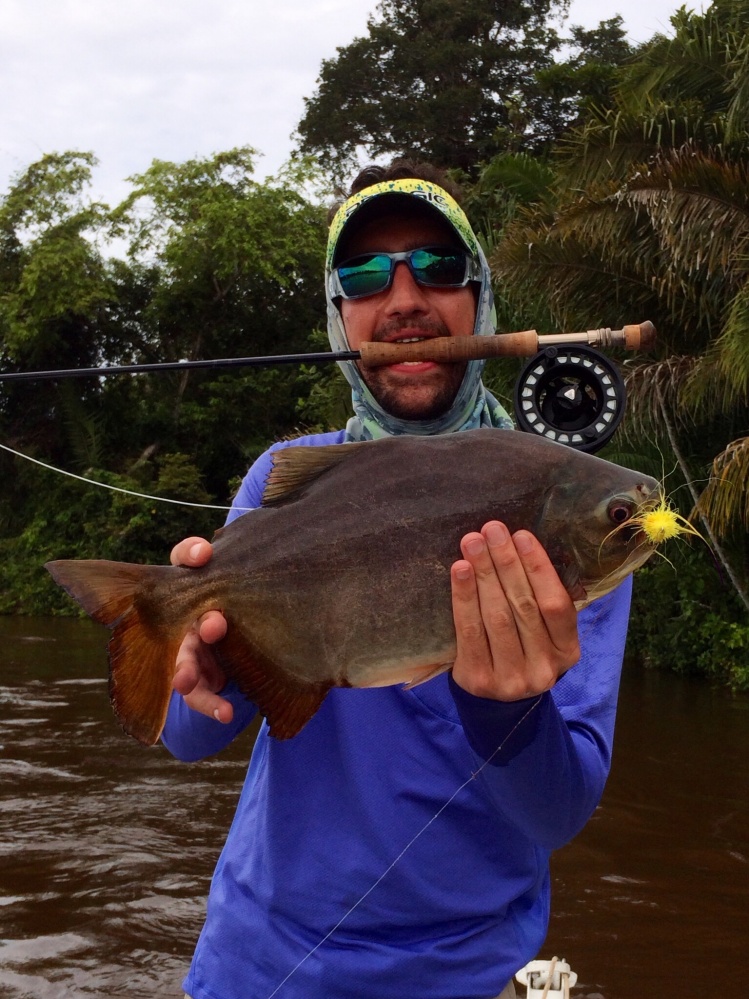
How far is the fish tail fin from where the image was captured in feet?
6.51

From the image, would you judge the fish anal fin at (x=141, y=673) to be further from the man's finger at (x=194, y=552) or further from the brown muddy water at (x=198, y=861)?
the brown muddy water at (x=198, y=861)

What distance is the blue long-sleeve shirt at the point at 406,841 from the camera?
2029 millimetres

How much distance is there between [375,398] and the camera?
2.66 meters

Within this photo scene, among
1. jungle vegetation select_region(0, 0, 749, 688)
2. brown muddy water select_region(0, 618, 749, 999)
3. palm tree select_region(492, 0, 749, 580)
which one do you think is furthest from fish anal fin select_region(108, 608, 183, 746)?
jungle vegetation select_region(0, 0, 749, 688)

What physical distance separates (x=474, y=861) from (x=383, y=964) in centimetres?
28

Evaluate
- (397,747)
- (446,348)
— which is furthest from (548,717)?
(446,348)

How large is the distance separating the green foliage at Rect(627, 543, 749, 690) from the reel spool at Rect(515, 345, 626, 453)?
1081 centimetres

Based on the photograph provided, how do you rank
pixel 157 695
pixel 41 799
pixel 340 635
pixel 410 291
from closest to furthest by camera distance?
pixel 340 635
pixel 157 695
pixel 410 291
pixel 41 799

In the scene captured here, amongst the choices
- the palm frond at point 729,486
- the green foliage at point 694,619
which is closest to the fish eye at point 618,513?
the palm frond at point 729,486

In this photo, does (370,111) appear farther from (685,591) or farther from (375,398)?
(375,398)

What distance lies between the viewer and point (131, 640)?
6.57 feet

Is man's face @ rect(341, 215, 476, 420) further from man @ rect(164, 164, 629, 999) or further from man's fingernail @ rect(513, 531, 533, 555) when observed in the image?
man's fingernail @ rect(513, 531, 533, 555)

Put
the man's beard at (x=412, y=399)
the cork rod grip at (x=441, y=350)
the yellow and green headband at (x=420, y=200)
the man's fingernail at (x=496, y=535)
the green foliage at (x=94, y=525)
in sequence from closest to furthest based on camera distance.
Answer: the man's fingernail at (x=496, y=535) → the cork rod grip at (x=441, y=350) → the man's beard at (x=412, y=399) → the yellow and green headband at (x=420, y=200) → the green foliage at (x=94, y=525)

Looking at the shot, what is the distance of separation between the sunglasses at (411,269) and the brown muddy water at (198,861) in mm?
4468
